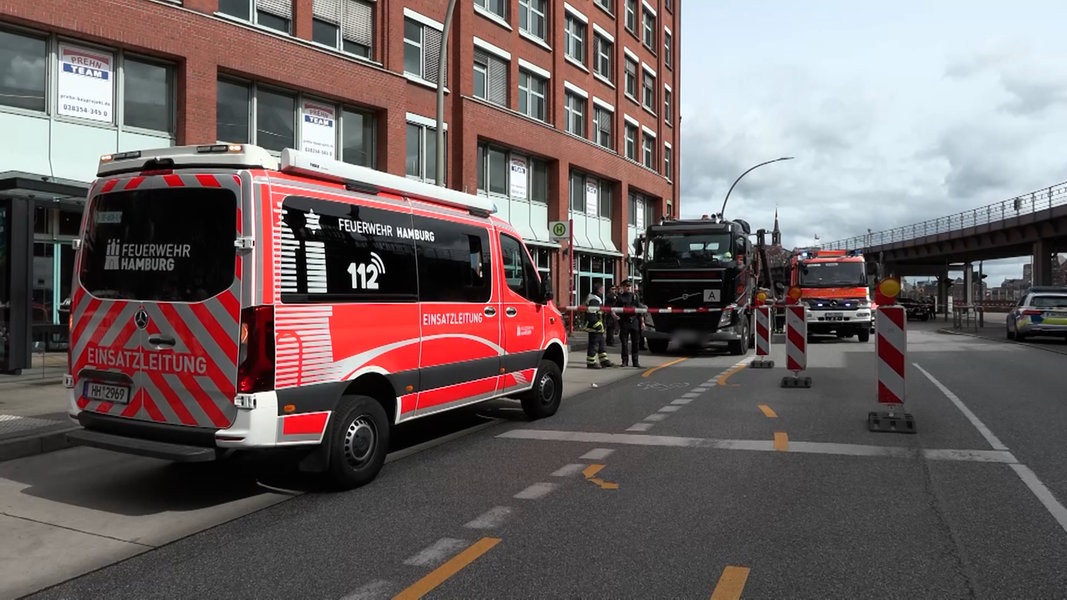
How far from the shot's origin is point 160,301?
210 inches

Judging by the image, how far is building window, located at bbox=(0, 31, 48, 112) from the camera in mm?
13844

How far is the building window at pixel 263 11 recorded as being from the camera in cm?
1731

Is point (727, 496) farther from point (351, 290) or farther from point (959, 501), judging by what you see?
point (351, 290)

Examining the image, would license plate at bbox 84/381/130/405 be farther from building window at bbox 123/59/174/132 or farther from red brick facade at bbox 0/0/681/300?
building window at bbox 123/59/174/132

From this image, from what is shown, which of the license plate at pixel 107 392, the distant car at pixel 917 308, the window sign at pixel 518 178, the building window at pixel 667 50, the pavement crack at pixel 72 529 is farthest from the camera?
the distant car at pixel 917 308

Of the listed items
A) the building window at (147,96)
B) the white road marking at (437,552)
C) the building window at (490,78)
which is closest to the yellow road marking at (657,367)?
the white road marking at (437,552)

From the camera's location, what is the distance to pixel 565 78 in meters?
30.3

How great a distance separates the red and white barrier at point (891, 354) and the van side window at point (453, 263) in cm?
442

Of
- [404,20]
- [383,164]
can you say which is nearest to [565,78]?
[404,20]

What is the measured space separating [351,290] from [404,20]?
18171 mm

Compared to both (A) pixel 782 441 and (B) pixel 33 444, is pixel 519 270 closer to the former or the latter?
(A) pixel 782 441

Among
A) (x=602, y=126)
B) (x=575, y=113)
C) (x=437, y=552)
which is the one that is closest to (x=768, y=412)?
(x=437, y=552)

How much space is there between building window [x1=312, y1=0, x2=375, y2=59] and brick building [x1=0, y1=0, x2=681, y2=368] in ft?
0.13

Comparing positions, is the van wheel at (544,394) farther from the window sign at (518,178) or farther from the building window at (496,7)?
the building window at (496,7)
